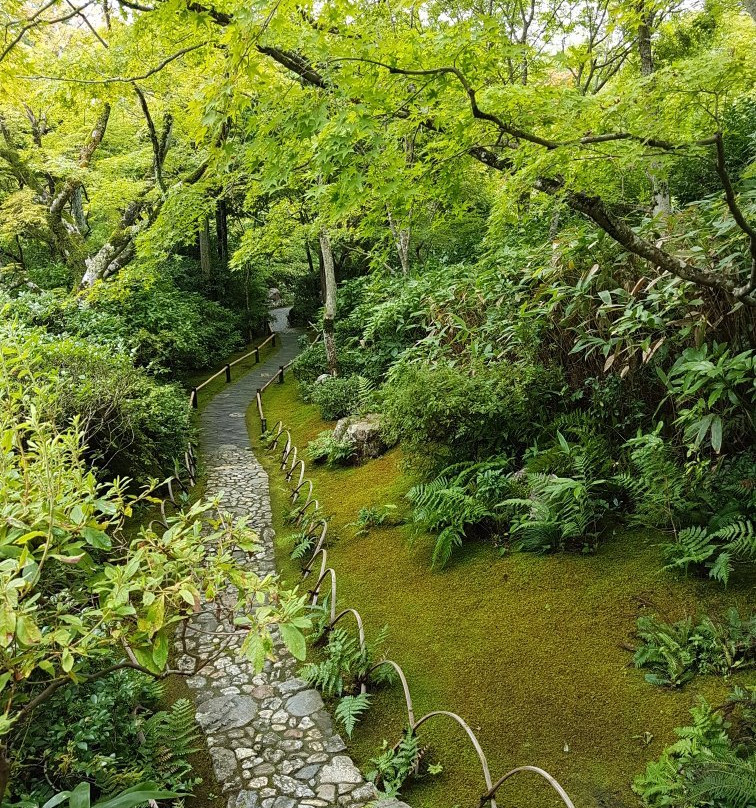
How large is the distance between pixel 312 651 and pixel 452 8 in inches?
493

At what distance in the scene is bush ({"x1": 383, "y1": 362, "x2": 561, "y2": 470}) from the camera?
20.6ft

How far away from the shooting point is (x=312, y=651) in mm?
5363

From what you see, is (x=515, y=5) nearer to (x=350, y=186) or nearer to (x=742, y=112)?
(x=742, y=112)

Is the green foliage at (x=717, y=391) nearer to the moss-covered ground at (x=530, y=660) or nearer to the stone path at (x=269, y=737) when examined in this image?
the moss-covered ground at (x=530, y=660)

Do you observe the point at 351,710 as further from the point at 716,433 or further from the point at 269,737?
the point at 716,433

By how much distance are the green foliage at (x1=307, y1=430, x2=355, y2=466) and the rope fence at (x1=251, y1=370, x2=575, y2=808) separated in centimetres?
43

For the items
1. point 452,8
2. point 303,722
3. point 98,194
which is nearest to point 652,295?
point 303,722

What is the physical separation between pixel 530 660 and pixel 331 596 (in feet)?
6.94

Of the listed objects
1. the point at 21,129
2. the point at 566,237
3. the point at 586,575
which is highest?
the point at 21,129

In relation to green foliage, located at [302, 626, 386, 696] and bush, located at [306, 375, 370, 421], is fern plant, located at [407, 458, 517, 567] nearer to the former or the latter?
green foliage, located at [302, 626, 386, 696]

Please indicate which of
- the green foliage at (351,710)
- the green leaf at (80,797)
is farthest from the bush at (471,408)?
the green leaf at (80,797)

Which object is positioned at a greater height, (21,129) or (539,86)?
(21,129)

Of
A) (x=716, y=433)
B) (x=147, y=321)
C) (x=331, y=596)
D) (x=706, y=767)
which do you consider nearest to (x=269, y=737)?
(x=331, y=596)

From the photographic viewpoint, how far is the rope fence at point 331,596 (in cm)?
304
